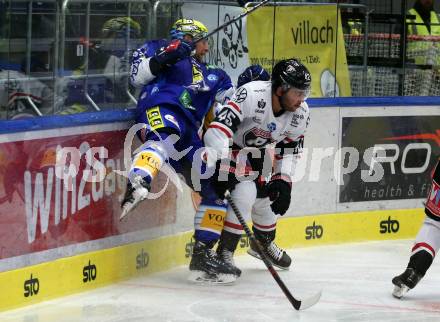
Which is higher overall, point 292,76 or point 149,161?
point 292,76

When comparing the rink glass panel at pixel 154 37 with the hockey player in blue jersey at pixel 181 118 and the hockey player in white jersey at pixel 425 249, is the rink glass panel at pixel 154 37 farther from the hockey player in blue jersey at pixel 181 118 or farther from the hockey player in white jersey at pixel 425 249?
the hockey player in white jersey at pixel 425 249

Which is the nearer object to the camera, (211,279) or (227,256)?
(211,279)

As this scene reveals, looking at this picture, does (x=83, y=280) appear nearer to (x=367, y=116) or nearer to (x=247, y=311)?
(x=247, y=311)

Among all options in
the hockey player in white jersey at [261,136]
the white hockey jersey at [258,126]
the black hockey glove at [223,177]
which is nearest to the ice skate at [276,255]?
the hockey player in white jersey at [261,136]

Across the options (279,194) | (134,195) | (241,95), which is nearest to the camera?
(134,195)

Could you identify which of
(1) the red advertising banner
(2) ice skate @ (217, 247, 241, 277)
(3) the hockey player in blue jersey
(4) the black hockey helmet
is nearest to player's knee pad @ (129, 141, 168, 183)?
(3) the hockey player in blue jersey

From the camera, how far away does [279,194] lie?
678cm

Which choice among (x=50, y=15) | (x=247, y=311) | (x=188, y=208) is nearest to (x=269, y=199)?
(x=188, y=208)

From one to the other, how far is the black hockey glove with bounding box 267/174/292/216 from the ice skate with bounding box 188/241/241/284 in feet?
1.45

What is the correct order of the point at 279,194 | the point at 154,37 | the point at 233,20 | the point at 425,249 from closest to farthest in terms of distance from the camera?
the point at 425,249
the point at 279,194
the point at 233,20
the point at 154,37

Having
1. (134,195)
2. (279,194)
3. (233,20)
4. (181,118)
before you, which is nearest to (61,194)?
(134,195)

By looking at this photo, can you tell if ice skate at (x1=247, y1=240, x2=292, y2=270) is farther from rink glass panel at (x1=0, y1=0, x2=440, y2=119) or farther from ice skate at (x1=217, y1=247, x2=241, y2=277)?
rink glass panel at (x1=0, y1=0, x2=440, y2=119)

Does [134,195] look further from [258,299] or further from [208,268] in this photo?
[258,299]

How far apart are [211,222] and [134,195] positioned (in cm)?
60
